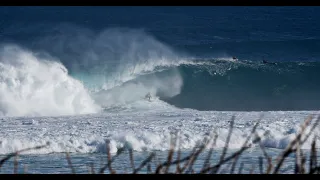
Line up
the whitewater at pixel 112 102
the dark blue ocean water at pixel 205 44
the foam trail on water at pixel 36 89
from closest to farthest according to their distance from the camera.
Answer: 1. the whitewater at pixel 112 102
2. the foam trail on water at pixel 36 89
3. the dark blue ocean water at pixel 205 44

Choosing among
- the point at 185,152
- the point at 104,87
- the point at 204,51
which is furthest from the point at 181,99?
the point at 185,152

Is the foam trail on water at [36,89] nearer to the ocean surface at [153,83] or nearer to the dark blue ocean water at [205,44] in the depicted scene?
the ocean surface at [153,83]

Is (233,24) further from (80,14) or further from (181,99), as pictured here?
(181,99)

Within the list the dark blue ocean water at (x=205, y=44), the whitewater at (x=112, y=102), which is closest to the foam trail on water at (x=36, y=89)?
the whitewater at (x=112, y=102)

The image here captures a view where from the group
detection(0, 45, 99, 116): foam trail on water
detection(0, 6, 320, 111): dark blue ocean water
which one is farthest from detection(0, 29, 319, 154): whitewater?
detection(0, 6, 320, 111): dark blue ocean water

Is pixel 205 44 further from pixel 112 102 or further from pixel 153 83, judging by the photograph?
pixel 112 102

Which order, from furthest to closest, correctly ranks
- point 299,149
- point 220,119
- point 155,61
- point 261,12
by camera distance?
point 261,12, point 155,61, point 220,119, point 299,149

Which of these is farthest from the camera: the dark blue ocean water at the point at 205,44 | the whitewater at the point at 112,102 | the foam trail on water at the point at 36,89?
the dark blue ocean water at the point at 205,44
